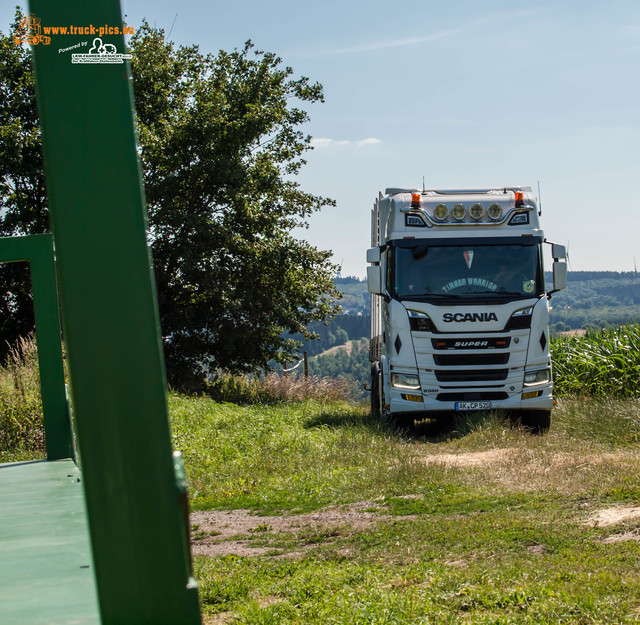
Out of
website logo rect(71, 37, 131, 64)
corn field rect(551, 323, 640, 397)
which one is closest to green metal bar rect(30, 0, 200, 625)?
website logo rect(71, 37, 131, 64)

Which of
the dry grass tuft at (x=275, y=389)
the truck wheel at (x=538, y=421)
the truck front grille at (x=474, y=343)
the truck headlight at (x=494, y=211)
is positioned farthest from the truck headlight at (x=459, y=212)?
the dry grass tuft at (x=275, y=389)

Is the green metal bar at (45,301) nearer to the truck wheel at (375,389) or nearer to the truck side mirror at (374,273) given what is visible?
the truck side mirror at (374,273)

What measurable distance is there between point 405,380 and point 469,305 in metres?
1.57

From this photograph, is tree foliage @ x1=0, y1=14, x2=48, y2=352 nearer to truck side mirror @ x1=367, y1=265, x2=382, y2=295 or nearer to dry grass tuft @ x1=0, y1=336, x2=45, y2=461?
dry grass tuft @ x1=0, y1=336, x2=45, y2=461

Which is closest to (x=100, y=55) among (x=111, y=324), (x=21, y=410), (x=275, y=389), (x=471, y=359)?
(x=111, y=324)

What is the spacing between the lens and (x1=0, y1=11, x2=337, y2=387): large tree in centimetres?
2138

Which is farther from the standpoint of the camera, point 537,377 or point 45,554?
point 537,377

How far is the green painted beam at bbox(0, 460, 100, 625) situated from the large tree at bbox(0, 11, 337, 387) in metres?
17.4

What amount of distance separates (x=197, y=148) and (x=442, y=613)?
62.7 feet

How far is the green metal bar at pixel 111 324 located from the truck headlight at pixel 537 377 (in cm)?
1156

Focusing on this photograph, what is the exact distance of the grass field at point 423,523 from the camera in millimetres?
4195

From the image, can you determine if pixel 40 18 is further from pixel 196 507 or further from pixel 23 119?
pixel 23 119

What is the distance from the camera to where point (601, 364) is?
16141mm

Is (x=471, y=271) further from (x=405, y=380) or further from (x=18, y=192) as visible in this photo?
(x=18, y=192)
